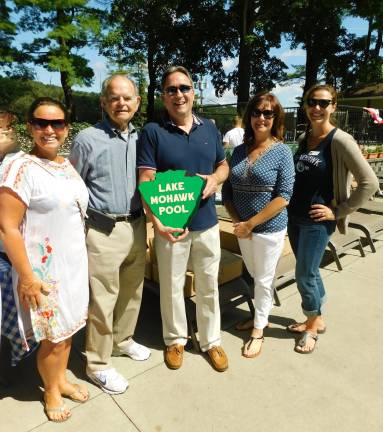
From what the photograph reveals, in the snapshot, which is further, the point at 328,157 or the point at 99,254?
the point at 328,157

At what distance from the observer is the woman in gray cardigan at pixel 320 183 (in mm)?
2455

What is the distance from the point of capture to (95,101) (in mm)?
27672

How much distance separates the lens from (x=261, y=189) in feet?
8.13

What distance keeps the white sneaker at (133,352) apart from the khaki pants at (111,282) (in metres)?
0.17

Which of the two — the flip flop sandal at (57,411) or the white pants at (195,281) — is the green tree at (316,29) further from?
the flip flop sandal at (57,411)

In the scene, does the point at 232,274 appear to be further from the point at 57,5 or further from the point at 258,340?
the point at 57,5

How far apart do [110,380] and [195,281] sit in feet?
2.82

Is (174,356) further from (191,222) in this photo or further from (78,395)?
(191,222)

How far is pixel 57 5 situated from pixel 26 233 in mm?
20251

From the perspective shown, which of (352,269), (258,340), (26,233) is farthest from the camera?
(352,269)

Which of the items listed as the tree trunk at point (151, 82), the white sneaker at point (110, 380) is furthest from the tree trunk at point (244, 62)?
the white sneaker at point (110, 380)

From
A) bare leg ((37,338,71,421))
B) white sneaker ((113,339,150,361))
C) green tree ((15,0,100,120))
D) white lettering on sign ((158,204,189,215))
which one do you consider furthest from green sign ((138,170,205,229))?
green tree ((15,0,100,120))

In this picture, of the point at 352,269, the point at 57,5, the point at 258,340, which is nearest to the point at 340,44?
the point at 57,5

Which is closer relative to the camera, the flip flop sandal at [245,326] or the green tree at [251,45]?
the flip flop sandal at [245,326]
